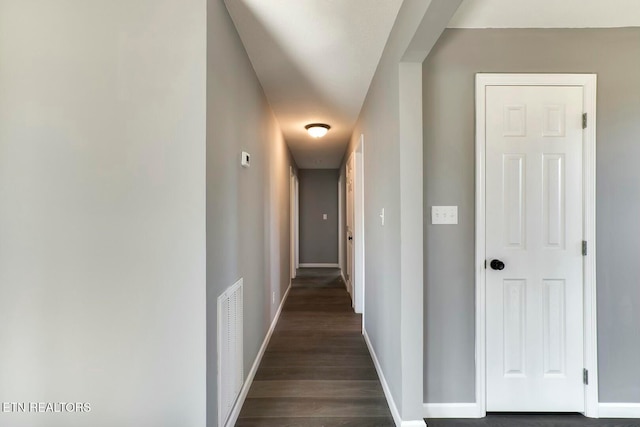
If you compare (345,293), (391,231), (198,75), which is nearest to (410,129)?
(391,231)

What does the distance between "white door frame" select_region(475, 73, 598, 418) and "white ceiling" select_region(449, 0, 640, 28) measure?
0.95 ft

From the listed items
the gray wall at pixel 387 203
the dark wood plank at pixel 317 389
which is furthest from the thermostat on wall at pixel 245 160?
the dark wood plank at pixel 317 389

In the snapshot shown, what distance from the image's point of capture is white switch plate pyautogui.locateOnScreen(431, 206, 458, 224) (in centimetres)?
181

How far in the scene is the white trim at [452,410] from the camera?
1798mm

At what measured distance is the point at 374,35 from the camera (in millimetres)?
1920

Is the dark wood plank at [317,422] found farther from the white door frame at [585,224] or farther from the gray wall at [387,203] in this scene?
the white door frame at [585,224]

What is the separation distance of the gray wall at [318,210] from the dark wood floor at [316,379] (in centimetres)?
351

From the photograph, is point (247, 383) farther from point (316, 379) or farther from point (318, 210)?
point (318, 210)

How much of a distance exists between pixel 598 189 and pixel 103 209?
2683 mm

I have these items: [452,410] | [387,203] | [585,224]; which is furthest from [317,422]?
[585,224]

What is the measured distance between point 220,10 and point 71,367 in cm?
186

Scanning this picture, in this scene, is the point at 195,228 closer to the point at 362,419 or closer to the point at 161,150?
the point at 161,150

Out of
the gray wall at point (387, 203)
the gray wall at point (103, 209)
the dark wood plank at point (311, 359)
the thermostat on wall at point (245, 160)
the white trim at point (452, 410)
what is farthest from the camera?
the dark wood plank at point (311, 359)

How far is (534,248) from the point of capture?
181 centimetres
